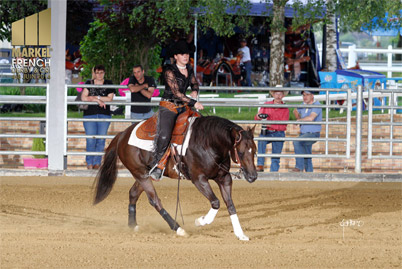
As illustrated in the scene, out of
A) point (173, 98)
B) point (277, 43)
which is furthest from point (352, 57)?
point (173, 98)

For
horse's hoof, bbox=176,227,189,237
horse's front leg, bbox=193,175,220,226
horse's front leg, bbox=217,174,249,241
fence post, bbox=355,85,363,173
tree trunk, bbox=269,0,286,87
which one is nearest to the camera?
horse's front leg, bbox=217,174,249,241

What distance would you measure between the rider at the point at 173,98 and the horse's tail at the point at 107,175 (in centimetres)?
73

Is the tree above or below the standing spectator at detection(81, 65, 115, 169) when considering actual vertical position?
above

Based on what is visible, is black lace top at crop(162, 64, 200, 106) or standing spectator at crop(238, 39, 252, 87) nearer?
black lace top at crop(162, 64, 200, 106)

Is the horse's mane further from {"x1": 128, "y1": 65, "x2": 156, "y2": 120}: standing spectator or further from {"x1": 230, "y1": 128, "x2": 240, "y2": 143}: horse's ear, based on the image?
{"x1": 128, "y1": 65, "x2": 156, "y2": 120}: standing spectator

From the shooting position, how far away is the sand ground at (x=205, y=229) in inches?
267

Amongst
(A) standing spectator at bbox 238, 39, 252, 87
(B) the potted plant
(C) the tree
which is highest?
(C) the tree

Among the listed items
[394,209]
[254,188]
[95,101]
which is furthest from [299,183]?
[95,101]

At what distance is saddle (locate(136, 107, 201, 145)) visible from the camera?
8172 millimetres

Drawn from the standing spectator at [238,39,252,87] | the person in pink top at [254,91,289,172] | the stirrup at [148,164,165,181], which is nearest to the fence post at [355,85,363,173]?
the person in pink top at [254,91,289,172]

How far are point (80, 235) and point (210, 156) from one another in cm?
171

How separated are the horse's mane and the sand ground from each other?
107 centimetres

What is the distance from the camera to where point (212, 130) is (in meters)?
7.98

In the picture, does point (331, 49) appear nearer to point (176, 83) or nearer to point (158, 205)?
point (176, 83)
